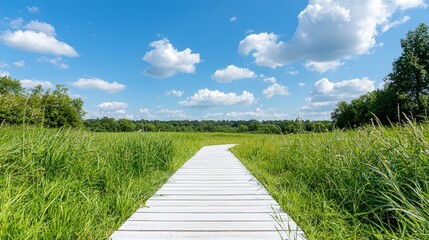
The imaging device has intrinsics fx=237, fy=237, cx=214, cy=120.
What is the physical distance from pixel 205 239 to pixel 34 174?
7.76ft

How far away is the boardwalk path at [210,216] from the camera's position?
226 cm

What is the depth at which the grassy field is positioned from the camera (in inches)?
84.1

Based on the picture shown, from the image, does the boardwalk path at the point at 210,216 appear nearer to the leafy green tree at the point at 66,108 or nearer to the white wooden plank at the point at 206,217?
the white wooden plank at the point at 206,217

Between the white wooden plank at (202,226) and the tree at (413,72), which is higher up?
the tree at (413,72)

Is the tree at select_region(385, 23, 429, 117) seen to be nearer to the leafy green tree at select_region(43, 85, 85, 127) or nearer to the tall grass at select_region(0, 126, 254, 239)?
the tall grass at select_region(0, 126, 254, 239)

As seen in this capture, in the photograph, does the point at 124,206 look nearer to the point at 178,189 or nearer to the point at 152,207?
the point at 152,207

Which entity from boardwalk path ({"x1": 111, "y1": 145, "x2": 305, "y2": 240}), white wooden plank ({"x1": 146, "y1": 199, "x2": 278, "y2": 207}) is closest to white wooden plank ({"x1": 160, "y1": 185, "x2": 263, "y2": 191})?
boardwalk path ({"x1": 111, "y1": 145, "x2": 305, "y2": 240})

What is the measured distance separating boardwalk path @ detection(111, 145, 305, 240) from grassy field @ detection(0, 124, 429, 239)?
0.63ft

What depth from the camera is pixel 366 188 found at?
2914mm

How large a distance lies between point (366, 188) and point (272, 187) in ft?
4.62

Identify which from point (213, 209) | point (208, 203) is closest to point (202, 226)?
point (213, 209)

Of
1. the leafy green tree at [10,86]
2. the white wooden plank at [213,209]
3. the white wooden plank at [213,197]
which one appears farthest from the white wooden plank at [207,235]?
the leafy green tree at [10,86]

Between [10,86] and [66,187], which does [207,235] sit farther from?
[10,86]

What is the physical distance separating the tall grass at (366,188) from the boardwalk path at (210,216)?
254mm
